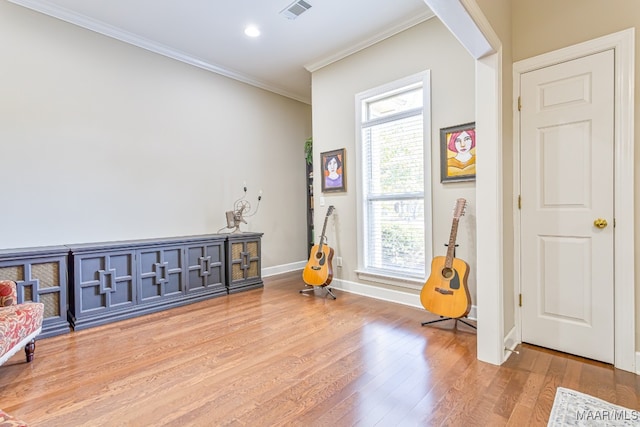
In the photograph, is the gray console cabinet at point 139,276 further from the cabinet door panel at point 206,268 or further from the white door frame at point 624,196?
the white door frame at point 624,196

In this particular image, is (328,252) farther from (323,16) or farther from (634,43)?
(634,43)

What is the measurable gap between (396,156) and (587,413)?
259 cm

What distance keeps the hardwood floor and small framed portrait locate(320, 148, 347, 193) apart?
177cm

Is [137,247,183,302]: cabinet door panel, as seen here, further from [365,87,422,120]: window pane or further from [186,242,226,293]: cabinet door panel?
[365,87,422,120]: window pane

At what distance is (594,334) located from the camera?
2.04 m

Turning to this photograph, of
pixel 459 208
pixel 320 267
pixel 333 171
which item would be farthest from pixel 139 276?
pixel 459 208

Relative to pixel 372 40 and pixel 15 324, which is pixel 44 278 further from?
pixel 372 40

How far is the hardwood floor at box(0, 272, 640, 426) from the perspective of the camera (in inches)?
61.6

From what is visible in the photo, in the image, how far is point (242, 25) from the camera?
3.30 metres

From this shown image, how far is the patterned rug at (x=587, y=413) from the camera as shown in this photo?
1453 millimetres

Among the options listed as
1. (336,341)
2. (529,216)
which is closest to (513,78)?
(529,216)

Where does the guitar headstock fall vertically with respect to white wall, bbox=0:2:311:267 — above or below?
below

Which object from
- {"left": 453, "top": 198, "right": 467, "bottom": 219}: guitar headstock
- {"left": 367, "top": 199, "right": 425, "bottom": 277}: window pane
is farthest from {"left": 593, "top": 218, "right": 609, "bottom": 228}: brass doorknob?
{"left": 367, "top": 199, "right": 425, "bottom": 277}: window pane

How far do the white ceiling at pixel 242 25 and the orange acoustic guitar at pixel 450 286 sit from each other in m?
2.10
